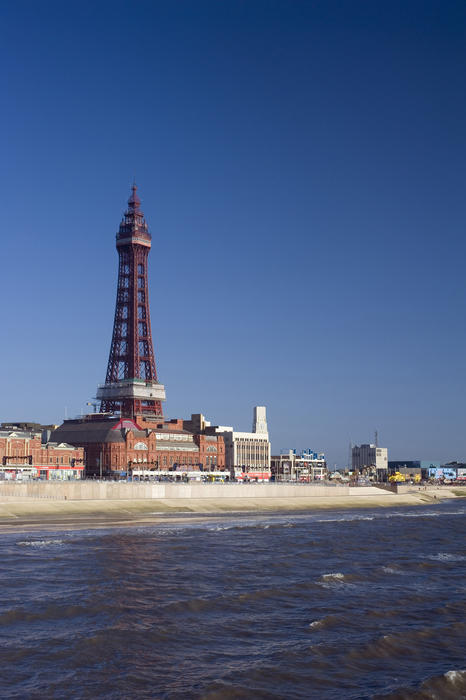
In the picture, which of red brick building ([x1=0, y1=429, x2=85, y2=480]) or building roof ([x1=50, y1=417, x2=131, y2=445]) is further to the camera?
building roof ([x1=50, y1=417, x2=131, y2=445])

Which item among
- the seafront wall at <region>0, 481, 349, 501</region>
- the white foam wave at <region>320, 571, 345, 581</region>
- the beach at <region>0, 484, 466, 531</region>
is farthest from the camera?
the seafront wall at <region>0, 481, 349, 501</region>

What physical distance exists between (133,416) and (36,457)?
37057 mm

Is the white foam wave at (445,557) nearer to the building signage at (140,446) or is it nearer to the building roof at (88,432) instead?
the building roof at (88,432)

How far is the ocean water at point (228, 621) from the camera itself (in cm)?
2189

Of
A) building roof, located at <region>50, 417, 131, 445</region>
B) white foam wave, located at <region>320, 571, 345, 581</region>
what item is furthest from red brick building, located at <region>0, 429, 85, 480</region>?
white foam wave, located at <region>320, 571, 345, 581</region>

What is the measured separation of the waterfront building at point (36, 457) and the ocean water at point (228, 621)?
76.7 meters

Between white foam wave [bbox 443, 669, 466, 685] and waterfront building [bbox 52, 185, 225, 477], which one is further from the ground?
waterfront building [bbox 52, 185, 225, 477]

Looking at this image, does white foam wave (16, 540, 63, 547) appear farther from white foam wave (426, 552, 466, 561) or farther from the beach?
white foam wave (426, 552, 466, 561)

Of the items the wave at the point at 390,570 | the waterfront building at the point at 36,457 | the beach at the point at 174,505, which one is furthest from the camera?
the waterfront building at the point at 36,457

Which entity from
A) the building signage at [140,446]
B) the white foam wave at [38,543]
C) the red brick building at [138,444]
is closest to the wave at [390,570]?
the white foam wave at [38,543]

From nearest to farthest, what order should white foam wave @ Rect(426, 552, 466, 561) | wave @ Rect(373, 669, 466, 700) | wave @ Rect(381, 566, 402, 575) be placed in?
wave @ Rect(373, 669, 466, 700)
wave @ Rect(381, 566, 402, 575)
white foam wave @ Rect(426, 552, 466, 561)

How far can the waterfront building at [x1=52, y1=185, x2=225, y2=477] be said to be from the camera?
152 metres

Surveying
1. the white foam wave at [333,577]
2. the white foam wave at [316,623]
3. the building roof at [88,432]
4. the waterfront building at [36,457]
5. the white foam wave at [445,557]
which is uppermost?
the building roof at [88,432]

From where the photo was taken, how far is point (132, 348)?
6969 inches
